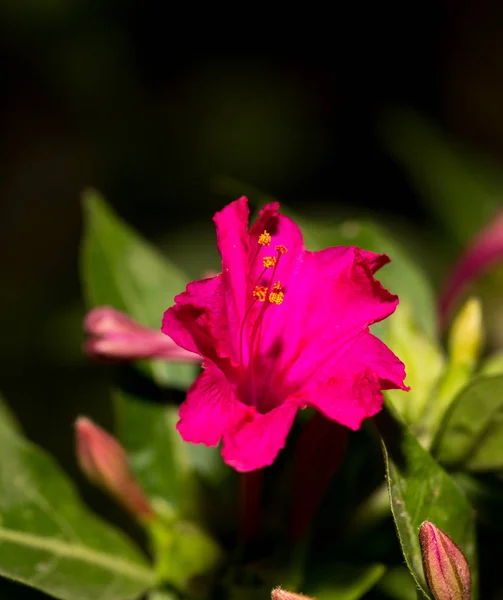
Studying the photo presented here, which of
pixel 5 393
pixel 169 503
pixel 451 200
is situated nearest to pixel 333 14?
pixel 451 200

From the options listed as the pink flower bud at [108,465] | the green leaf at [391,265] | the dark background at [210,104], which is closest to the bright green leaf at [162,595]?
the pink flower bud at [108,465]

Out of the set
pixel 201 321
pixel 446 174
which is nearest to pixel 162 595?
pixel 201 321

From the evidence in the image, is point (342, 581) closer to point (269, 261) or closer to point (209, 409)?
point (209, 409)

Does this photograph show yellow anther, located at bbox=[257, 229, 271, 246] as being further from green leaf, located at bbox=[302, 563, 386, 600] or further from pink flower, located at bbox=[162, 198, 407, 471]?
green leaf, located at bbox=[302, 563, 386, 600]

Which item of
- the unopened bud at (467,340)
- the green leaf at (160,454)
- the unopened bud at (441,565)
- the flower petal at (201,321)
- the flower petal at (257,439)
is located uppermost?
the flower petal at (201,321)

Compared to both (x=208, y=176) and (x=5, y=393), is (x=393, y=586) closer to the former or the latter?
(x=5, y=393)

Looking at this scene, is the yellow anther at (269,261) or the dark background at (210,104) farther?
the dark background at (210,104)

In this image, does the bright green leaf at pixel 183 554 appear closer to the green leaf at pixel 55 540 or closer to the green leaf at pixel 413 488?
the green leaf at pixel 55 540
